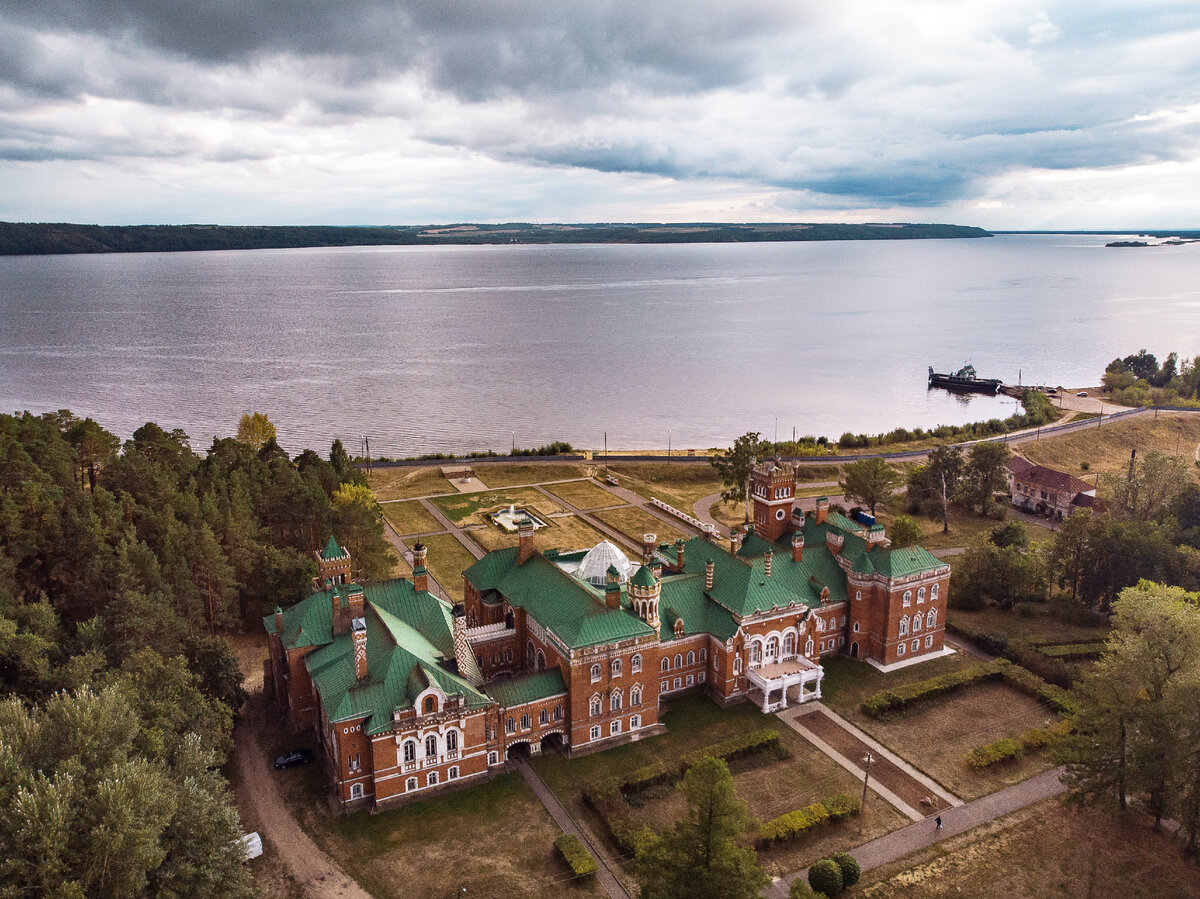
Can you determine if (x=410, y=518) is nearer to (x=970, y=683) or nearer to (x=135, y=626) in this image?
(x=135, y=626)

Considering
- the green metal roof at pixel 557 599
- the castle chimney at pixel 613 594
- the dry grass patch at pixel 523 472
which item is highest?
the castle chimney at pixel 613 594

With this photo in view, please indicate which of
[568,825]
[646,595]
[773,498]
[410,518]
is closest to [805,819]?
[568,825]

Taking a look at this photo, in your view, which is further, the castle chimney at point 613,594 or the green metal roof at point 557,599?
the castle chimney at point 613,594

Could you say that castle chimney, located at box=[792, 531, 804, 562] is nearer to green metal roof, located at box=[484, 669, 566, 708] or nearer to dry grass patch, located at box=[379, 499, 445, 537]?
green metal roof, located at box=[484, 669, 566, 708]

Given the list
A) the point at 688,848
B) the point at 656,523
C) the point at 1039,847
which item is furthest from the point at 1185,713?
the point at 656,523

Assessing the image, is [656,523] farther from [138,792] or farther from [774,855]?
[138,792]

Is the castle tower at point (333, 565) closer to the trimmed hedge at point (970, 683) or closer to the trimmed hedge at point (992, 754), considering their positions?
the trimmed hedge at point (970, 683)

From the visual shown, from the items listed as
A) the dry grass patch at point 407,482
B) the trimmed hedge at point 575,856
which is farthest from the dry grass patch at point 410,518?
the trimmed hedge at point 575,856
